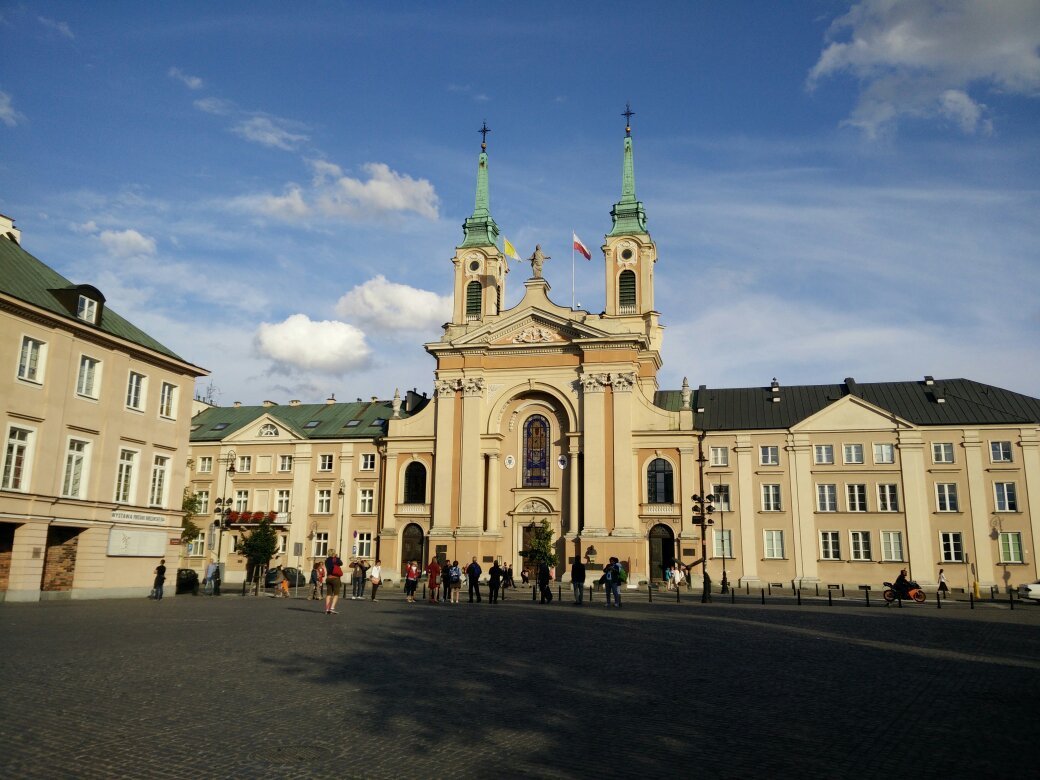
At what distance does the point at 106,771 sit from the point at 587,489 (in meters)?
47.9

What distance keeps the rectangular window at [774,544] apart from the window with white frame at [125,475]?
38702 millimetres

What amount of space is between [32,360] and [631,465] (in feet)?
117

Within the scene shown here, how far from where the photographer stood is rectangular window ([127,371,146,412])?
120ft

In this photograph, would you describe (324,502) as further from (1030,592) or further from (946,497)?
(1030,592)

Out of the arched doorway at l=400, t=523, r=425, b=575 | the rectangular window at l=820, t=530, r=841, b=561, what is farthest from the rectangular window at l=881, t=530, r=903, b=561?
the arched doorway at l=400, t=523, r=425, b=575

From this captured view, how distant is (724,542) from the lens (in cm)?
5534

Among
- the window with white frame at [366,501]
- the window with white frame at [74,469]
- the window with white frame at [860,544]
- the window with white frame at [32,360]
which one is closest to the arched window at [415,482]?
the window with white frame at [366,501]

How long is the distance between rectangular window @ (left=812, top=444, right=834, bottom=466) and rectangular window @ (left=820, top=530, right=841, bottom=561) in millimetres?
4581

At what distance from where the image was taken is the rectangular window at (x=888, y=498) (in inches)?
2101

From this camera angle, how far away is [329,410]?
230 feet

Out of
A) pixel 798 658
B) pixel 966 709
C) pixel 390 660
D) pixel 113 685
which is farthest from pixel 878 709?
pixel 113 685

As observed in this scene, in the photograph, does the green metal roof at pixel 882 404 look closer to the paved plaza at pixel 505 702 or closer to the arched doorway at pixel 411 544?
the arched doorway at pixel 411 544

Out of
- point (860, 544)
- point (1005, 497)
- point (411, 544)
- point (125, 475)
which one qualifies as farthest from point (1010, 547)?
point (125, 475)

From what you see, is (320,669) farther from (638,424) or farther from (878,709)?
(638,424)
